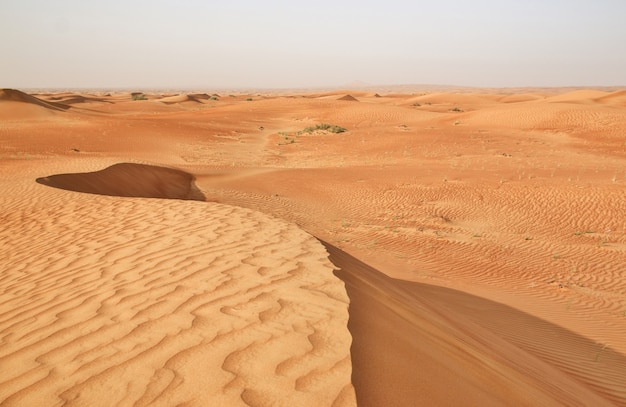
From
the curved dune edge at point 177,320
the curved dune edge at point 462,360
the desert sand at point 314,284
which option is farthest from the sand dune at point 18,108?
the curved dune edge at point 462,360

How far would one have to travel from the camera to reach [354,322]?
9.72 ft

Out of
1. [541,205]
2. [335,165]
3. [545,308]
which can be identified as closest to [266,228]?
[545,308]

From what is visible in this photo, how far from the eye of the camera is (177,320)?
3.02m

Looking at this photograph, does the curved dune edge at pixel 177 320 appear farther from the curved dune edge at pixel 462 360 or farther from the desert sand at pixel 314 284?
the curved dune edge at pixel 462 360

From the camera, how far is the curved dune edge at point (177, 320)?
89.6 inches

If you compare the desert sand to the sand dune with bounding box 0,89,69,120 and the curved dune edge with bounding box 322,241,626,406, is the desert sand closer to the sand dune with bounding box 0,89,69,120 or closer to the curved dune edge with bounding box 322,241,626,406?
the curved dune edge with bounding box 322,241,626,406

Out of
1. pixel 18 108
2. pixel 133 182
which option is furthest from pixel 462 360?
pixel 18 108

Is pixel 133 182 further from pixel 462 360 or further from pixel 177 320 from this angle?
pixel 462 360

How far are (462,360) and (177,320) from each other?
6.31ft

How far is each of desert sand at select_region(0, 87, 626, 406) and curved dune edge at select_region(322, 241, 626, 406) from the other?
0.02 m

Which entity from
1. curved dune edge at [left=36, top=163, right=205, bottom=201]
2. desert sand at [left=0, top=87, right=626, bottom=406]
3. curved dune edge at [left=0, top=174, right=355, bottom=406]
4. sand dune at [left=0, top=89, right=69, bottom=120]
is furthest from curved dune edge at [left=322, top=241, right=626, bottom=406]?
sand dune at [left=0, top=89, right=69, bottom=120]

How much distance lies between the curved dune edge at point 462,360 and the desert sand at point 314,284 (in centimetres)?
2

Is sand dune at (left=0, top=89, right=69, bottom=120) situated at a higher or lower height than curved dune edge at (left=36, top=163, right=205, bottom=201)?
higher

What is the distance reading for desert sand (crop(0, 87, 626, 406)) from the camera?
96.2 inches
